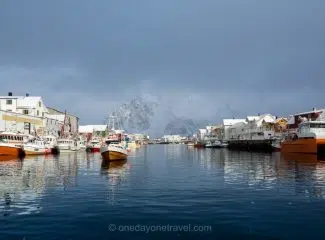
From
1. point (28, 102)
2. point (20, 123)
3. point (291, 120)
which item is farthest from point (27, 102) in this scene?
point (291, 120)

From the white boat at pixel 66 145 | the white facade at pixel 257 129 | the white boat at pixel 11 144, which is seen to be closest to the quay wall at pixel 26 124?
the white boat at pixel 66 145

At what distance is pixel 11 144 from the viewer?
7538 cm

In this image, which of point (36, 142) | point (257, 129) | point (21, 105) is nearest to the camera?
point (36, 142)

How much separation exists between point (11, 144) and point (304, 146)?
2374 inches

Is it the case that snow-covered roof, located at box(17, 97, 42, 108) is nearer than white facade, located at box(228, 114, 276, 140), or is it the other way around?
snow-covered roof, located at box(17, 97, 42, 108)

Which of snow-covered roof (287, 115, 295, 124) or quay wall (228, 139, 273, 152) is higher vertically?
snow-covered roof (287, 115, 295, 124)

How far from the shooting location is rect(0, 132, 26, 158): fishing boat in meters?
73.7

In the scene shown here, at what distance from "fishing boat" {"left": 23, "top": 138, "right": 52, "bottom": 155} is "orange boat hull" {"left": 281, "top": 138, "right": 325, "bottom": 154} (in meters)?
56.9

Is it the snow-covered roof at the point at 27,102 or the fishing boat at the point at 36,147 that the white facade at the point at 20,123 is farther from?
the fishing boat at the point at 36,147

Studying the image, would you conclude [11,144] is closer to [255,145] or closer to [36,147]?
[36,147]

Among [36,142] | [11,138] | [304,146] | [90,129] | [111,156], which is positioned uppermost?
[90,129]

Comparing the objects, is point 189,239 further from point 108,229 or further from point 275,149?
point 275,149

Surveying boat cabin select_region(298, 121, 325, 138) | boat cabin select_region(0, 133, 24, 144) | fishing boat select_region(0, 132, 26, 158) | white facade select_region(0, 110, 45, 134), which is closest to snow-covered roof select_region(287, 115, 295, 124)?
boat cabin select_region(298, 121, 325, 138)

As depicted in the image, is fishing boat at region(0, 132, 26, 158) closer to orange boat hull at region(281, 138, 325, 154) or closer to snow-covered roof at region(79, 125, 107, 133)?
orange boat hull at region(281, 138, 325, 154)
